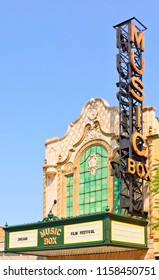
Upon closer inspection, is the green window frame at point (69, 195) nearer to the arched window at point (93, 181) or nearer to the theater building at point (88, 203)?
the theater building at point (88, 203)

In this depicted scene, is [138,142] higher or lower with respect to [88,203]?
higher

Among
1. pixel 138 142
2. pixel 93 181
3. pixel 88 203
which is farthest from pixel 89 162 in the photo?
pixel 138 142

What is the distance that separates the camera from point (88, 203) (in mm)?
35969

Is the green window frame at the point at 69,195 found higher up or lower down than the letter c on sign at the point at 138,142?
lower down

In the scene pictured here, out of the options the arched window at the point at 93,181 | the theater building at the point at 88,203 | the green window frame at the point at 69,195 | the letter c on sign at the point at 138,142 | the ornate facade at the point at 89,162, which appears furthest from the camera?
the green window frame at the point at 69,195

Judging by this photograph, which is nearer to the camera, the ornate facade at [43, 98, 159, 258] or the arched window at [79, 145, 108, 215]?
the ornate facade at [43, 98, 159, 258]

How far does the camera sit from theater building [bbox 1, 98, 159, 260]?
1153 inches

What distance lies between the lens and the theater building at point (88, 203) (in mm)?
29297

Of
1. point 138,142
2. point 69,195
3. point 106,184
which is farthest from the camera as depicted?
point 69,195

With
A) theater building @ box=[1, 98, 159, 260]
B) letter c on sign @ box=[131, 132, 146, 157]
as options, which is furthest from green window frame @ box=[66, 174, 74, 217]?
letter c on sign @ box=[131, 132, 146, 157]

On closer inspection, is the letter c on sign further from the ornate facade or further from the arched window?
the arched window

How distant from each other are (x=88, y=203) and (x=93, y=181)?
1.62m

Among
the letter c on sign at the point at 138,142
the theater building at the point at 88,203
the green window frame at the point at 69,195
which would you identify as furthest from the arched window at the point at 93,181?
the letter c on sign at the point at 138,142

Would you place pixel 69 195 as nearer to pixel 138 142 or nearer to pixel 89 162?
pixel 89 162
